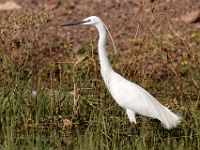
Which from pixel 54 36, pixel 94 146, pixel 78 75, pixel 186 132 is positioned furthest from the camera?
pixel 54 36

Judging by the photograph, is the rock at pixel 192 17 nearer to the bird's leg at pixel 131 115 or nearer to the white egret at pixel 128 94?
the white egret at pixel 128 94

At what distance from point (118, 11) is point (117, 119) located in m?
4.37

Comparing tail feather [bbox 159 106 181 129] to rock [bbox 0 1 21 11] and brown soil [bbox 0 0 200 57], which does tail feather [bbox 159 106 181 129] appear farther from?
rock [bbox 0 1 21 11]

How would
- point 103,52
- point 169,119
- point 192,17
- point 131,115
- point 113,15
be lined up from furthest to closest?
point 113,15 < point 192,17 < point 103,52 < point 131,115 < point 169,119

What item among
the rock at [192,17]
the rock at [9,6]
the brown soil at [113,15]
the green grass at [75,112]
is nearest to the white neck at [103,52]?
the green grass at [75,112]

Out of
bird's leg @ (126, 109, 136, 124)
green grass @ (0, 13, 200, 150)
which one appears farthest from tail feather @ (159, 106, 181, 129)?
bird's leg @ (126, 109, 136, 124)

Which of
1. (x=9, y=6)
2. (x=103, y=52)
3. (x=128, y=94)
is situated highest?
(x=9, y=6)

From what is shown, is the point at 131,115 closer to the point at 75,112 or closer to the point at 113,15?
the point at 75,112

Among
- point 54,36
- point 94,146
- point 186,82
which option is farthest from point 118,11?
point 94,146

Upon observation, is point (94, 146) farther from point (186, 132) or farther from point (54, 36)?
point (54, 36)

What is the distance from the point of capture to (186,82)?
31.1 ft

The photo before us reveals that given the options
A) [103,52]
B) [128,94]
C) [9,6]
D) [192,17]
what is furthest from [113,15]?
[128,94]

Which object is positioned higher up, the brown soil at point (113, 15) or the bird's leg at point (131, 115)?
the brown soil at point (113, 15)

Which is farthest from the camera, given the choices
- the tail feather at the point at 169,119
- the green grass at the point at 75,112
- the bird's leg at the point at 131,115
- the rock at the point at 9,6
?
the rock at the point at 9,6
